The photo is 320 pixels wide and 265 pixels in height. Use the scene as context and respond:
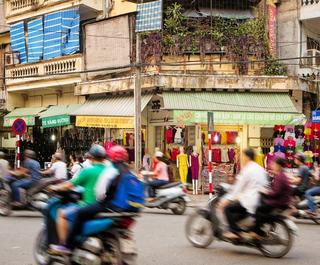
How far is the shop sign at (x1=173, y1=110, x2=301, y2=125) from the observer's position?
17562 mm

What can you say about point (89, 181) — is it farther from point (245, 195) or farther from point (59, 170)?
point (59, 170)

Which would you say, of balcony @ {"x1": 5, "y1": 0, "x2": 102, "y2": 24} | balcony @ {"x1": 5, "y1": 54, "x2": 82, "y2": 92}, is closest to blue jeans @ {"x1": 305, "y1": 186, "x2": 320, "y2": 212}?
balcony @ {"x1": 5, "y1": 54, "x2": 82, "y2": 92}

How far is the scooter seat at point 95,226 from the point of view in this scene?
5.73 meters

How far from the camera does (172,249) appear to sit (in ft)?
26.1

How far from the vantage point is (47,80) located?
22016 millimetres

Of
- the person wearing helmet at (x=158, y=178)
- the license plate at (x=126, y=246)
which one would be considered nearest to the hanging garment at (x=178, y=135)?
the person wearing helmet at (x=158, y=178)

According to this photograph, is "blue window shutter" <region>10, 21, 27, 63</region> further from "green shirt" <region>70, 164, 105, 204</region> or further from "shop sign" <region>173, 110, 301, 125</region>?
"green shirt" <region>70, 164, 105, 204</region>

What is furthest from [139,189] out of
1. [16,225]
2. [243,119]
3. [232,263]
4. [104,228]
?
[243,119]

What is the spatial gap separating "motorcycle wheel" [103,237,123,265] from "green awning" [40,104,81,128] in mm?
14636

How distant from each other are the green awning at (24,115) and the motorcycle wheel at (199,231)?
15.5 meters

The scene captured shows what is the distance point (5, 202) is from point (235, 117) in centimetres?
874

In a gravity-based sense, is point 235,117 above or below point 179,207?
above

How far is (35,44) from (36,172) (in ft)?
39.2

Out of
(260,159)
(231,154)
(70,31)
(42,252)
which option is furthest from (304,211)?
(70,31)
